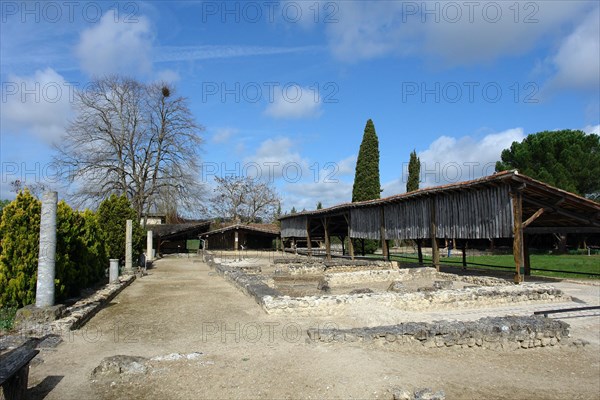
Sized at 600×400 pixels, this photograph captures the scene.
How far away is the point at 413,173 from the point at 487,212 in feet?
107

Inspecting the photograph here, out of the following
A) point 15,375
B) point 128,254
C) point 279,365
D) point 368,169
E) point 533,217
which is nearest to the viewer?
point 15,375

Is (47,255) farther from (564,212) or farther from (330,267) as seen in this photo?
(564,212)

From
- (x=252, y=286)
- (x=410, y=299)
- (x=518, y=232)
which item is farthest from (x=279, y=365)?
(x=518, y=232)

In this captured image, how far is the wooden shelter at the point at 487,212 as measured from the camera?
12594 mm

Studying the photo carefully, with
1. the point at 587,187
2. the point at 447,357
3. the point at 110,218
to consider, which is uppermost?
the point at 587,187

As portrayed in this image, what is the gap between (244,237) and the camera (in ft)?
140

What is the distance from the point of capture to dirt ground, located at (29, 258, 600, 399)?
206 inches

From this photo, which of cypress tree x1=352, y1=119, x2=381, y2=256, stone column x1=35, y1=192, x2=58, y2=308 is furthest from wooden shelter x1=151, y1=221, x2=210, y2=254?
stone column x1=35, y1=192, x2=58, y2=308

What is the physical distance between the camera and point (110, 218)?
21.9m

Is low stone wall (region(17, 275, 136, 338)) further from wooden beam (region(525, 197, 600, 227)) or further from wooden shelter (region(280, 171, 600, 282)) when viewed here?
wooden beam (region(525, 197, 600, 227))

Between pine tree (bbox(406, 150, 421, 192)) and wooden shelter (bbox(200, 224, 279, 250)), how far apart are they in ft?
51.0

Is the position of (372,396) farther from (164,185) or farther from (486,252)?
(486,252)

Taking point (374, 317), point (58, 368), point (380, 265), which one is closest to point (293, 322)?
point (374, 317)

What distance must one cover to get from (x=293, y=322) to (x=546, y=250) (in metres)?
39.8
